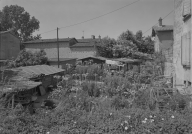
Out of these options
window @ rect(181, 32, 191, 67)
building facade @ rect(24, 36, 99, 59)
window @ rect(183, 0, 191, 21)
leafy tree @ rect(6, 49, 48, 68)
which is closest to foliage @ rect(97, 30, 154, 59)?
building facade @ rect(24, 36, 99, 59)

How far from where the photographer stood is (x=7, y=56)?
2667 cm

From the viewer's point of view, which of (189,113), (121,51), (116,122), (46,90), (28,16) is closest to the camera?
(116,122)

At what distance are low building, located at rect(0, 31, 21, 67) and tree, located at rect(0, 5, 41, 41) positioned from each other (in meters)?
16.2

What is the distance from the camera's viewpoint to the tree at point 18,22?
42.9 m

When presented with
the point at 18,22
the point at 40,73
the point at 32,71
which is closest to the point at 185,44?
the point at 40,73

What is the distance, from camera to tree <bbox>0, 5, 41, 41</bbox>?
141ft

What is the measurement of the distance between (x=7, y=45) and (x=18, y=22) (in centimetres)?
2205

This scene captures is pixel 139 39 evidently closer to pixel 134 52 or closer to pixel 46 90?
pixel 134 52

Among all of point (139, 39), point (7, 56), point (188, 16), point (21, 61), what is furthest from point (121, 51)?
point (188, 16)

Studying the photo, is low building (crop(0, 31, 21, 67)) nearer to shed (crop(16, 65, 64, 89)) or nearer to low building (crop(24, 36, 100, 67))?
low building (crop(24, 36, 100, 67))

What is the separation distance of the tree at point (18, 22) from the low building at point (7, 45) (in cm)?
1618

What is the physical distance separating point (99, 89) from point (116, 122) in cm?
478

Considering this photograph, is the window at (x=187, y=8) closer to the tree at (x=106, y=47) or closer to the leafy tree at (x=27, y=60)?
the leafy tree at (x=27, y=60)

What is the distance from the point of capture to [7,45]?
26625 mm
